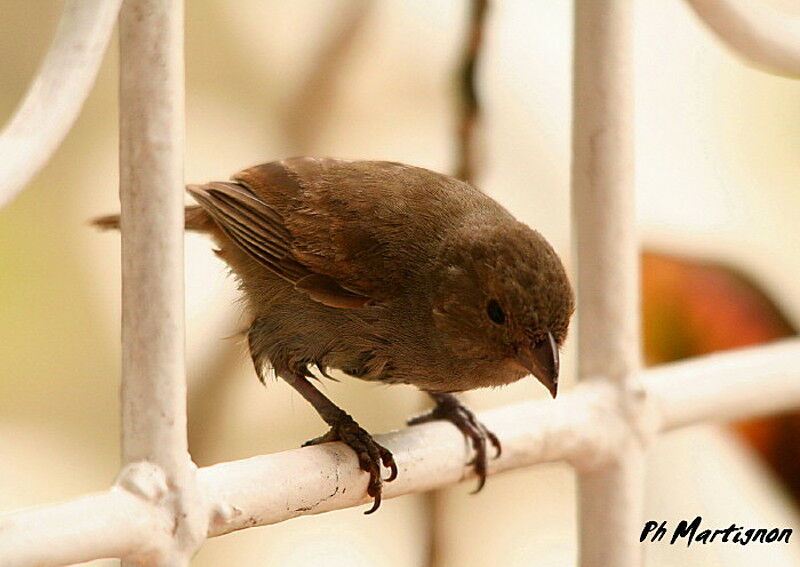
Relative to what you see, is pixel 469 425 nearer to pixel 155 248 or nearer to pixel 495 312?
pixel 495 312

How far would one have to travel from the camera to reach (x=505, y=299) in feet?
5.21

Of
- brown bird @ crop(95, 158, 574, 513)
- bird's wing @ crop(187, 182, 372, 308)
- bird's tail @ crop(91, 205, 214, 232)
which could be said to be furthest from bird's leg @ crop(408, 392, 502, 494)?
bird's tail @ crop(91, 205, 214, 232)

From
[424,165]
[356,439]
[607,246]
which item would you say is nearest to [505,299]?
[607,246]

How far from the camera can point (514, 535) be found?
9.04 ft

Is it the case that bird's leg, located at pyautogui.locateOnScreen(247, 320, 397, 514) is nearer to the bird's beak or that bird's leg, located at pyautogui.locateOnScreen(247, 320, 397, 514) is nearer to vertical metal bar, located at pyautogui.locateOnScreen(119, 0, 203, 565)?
the bird's beak

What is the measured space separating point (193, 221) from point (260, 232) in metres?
0.24

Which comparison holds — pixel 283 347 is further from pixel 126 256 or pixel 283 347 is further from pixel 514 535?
pixel 514 535

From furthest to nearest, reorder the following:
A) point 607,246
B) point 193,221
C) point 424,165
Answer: point 424,165 < point 193,221 < point 607,246

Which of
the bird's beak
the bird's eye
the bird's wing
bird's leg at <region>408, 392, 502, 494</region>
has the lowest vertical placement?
bird's leg at <region>408, 392, 502, 494</region>

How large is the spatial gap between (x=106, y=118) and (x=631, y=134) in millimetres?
1286

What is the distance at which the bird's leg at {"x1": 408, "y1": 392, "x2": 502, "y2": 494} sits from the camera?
5.11 feet

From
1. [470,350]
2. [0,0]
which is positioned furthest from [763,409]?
[0,0]

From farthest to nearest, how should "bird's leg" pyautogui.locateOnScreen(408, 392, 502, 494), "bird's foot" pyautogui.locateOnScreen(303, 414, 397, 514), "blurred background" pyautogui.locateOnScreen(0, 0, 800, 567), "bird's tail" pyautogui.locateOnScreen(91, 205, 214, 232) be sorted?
"blurred background" pyautogui.locateOnScreen(0, 0, 800, 567) < "bird's tail" pyautogui.locateOnScreen(91, 205, 214, 232) < "bird's leg" pyautogui.locateOnScreen(408, 392, 502, 494) < "bird's foot" pyautogui.locateOnScreen(303, 414, 397, 514)

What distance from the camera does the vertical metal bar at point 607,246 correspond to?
4.82 ft
